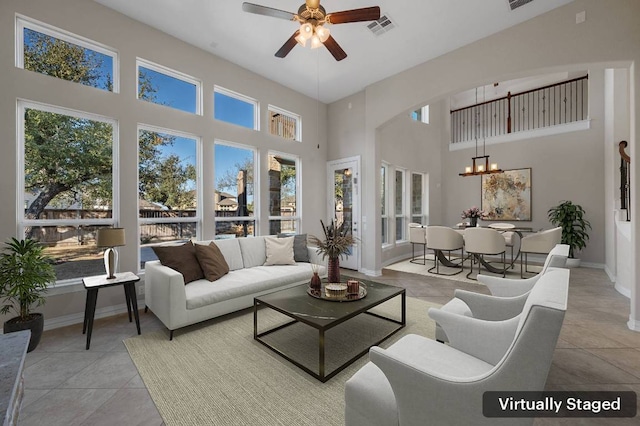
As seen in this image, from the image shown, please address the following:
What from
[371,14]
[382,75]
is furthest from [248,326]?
[382,75]

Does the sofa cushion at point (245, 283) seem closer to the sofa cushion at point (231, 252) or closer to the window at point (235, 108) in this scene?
the sofa cushion at point (231, 252)

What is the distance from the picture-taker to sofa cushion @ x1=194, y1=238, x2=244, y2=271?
12.6ft

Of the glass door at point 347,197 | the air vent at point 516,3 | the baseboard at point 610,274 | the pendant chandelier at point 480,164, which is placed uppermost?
the air vent at point 516,3

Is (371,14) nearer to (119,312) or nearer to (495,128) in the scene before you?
(119,312)

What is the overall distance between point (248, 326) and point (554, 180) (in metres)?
7.60

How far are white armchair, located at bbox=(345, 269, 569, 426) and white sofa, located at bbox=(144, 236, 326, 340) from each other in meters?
2.08

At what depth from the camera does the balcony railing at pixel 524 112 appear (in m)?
6.61

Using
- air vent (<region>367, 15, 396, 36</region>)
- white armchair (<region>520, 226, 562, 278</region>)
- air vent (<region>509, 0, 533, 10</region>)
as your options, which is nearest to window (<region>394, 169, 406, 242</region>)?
white armchair (<region>520, 226, 562, 278</region>)

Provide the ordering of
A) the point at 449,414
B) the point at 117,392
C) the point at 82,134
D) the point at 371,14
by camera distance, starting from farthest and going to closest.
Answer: the point at 82,134 → the point at 371,14 → the point at 117,392 → the point at 449,414

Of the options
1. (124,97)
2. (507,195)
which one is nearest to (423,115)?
(507,195)

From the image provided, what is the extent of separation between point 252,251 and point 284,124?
2.79 meters

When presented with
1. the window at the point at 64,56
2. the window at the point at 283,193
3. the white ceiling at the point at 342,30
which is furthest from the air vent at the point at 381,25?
the window at the point at 64,56

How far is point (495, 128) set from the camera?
7.86 m

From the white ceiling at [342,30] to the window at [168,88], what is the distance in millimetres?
523
